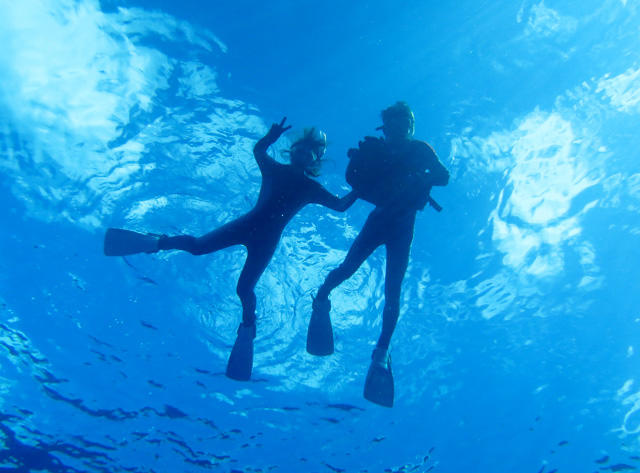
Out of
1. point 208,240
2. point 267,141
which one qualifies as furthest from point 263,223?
point 267,141

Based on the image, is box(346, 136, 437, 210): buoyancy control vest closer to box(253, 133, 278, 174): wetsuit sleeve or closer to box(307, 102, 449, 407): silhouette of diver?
box(307, 102, 449, 407): silhouette of diver

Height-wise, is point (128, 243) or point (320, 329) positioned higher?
point (128, 243)

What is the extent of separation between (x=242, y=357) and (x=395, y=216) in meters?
3.50

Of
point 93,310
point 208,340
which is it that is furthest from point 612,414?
point 93,310

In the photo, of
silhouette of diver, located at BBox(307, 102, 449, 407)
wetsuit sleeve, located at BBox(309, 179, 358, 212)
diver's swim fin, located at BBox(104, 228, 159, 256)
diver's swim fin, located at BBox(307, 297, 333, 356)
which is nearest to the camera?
silhouette of diver, located at BBox(307, 102, 449, 407)

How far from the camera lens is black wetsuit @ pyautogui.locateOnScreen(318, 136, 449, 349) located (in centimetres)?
650

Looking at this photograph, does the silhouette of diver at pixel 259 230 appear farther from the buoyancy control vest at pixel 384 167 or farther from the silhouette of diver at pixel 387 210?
the silhouette of diver at pixel 387 210

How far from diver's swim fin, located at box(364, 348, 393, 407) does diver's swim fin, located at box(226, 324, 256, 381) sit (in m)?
2.11

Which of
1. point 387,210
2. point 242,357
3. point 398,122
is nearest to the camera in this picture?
point 387,210

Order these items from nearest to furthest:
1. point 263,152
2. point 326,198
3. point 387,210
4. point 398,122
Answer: point 387,210
point 398,122
point 263,152
point 326,198

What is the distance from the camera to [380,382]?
6.38 meters

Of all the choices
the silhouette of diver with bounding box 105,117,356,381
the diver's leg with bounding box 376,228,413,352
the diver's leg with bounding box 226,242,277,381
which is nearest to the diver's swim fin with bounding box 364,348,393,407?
the diver's leg with bounding box 376,228,413,352

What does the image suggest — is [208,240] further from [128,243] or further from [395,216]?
[395,216]

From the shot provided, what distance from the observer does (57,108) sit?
10883 mm
